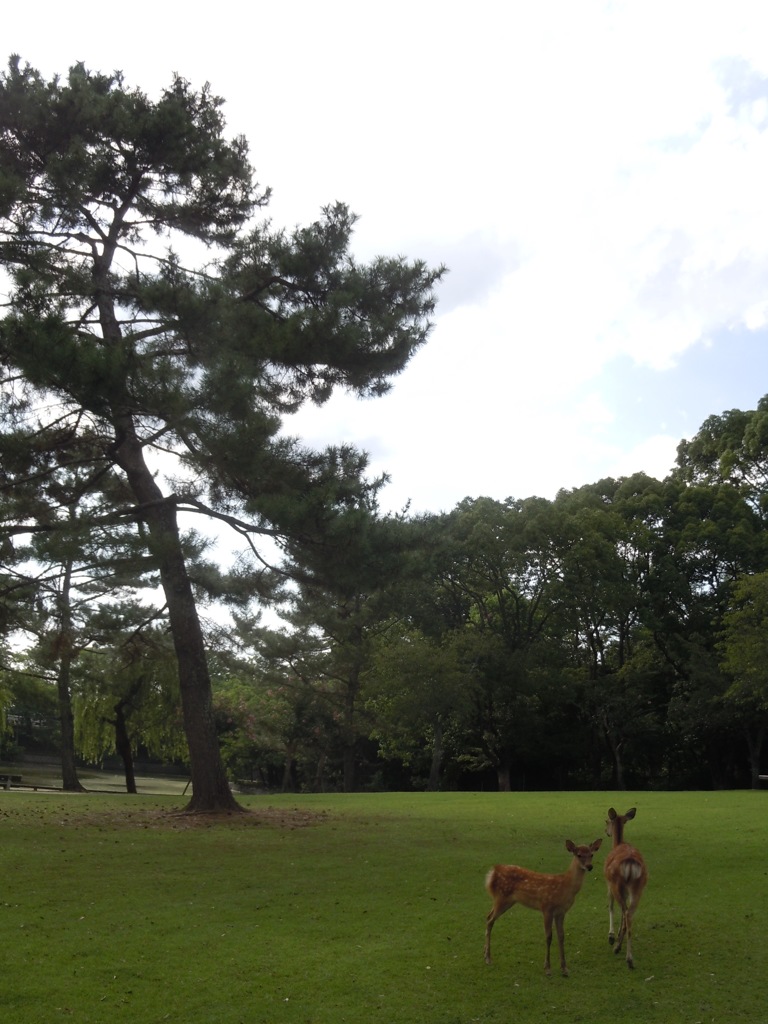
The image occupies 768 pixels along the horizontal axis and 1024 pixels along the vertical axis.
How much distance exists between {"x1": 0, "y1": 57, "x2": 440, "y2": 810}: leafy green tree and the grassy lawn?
4959 millimetres

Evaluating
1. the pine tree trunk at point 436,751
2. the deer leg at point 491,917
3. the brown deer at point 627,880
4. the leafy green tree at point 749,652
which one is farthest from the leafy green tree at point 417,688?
the deer leg at point 491,917

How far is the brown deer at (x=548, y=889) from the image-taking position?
7.55 metres

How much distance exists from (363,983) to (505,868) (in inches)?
57.5

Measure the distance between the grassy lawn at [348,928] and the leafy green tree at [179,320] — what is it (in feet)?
16.3

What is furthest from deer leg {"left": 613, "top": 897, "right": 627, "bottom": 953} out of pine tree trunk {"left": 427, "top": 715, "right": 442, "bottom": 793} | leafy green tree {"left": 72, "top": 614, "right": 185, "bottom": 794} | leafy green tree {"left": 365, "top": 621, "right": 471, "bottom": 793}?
pine tree trunk {"left": 427, "top": 715, "right": 442, "bottom": 793}

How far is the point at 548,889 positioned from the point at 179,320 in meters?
11.8

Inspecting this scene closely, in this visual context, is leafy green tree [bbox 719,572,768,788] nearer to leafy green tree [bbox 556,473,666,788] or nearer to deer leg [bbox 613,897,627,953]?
leafy green tree [bbox 556,473,666,788]

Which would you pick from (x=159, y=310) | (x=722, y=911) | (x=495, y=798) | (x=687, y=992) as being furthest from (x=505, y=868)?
(x=495, y=798)

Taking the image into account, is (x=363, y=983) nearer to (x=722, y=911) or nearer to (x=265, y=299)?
(x=722, y=911)

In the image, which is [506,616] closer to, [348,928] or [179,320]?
[179,320]

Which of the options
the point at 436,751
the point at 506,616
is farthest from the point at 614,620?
the point at 436,751

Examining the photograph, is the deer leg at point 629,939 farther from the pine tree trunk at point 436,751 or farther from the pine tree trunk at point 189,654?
the pine tree trunk at point 436,751

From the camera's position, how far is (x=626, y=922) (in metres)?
7.94

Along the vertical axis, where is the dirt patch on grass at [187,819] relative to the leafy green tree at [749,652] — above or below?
below
